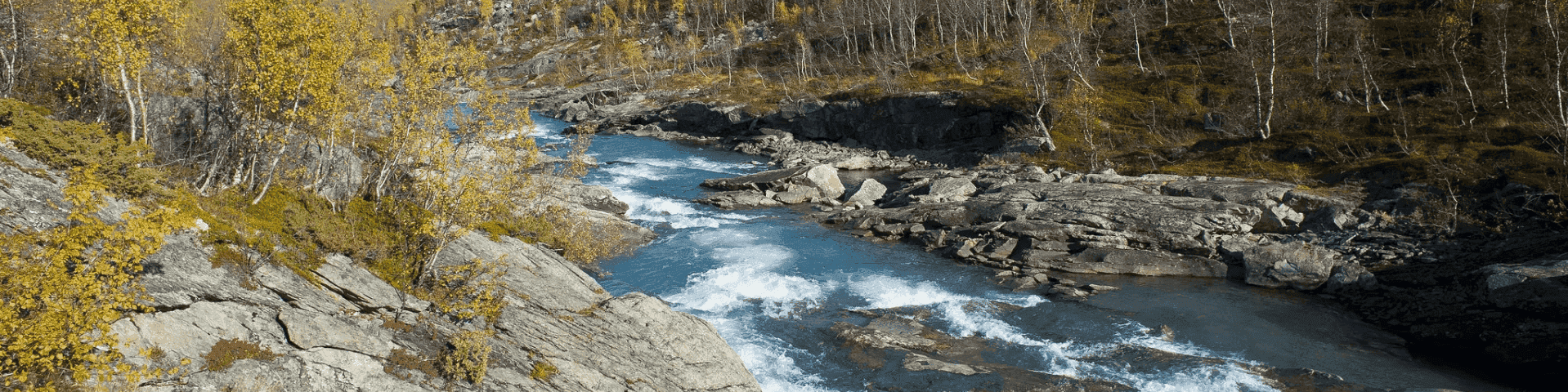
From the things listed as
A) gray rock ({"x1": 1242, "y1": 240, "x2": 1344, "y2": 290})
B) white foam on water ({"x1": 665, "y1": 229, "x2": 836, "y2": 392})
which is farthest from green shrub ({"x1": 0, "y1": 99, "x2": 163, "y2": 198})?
gray rock ({"x1": 1242, "y1": 240, "x2": 1344, "y2": 290})

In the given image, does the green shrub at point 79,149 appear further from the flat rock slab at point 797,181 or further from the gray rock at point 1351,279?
the gray rock at point 1351,279

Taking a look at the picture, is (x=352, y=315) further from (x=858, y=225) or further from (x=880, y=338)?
(x=858, y=225)

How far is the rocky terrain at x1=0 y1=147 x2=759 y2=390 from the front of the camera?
41.8 ft

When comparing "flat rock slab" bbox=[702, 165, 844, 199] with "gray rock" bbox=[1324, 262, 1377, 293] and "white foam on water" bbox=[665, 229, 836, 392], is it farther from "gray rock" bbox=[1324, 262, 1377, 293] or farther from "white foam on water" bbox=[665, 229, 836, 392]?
"gray rock" bbox=[1324, 262, 1377, 293]

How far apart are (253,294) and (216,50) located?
10577 mm

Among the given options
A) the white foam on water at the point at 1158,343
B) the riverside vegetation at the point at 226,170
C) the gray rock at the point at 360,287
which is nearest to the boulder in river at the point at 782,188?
the riverside vegetation at the point at 226,170

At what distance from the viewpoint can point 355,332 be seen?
15.1 metres

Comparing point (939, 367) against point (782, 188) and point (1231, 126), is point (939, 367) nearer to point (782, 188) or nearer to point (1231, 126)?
point (782, 188)

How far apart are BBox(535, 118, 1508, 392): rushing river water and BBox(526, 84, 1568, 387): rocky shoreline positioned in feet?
4.93

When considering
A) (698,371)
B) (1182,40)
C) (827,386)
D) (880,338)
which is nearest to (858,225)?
(880,338)

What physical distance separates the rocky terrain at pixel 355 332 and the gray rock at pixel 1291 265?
26249 mm

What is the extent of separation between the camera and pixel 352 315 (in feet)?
50.8

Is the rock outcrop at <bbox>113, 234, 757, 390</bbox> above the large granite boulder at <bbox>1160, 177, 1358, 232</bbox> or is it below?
above

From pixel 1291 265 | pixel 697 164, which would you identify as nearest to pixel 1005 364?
pixel 1291 265
